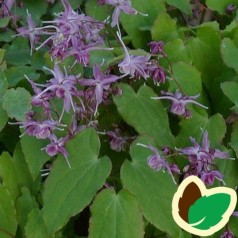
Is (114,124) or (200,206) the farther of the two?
(114,124)

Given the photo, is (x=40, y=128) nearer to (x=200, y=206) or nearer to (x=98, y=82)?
(x=98, y=82)

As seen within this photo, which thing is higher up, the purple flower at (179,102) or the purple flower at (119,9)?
the purple flower at (119,9)

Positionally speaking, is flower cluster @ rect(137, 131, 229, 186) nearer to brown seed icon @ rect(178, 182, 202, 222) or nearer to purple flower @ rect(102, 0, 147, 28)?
brown seed icon @ rect(178, 182, 202, 222)

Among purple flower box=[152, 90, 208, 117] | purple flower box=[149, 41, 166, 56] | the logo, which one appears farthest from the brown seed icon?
purple flower box=[149, 41, 166, 56]

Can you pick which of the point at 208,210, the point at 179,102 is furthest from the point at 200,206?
the point at 179,102

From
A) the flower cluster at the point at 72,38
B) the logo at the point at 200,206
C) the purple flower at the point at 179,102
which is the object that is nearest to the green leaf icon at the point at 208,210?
the logo at the point at 200,206

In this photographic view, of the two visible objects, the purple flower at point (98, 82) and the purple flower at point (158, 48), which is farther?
the purple flower at point (158, 48)

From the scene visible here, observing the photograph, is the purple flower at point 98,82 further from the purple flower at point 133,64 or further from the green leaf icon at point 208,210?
the green leaf icon at point 208,210

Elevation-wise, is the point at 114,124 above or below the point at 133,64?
below
